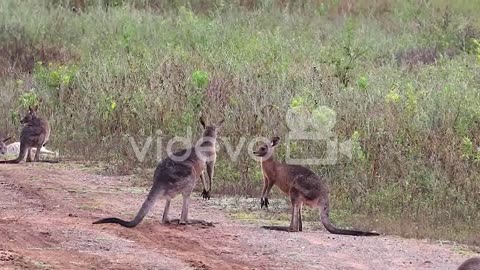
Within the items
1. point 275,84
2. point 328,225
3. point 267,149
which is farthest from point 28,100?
point 328,225

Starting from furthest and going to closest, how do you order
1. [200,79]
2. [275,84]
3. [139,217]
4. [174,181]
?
[275,84], [200,79], [174,181], [139,217]

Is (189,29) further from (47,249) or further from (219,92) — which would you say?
(47,249)

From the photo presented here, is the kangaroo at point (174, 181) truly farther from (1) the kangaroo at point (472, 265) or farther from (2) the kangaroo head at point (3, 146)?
(2) the kangaroo head at point (3, 146)

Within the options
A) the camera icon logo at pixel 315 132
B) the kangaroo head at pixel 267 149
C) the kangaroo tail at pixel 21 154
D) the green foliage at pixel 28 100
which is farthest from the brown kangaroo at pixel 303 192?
the green foliage at pixel 28 100

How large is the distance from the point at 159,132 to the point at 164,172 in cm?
404

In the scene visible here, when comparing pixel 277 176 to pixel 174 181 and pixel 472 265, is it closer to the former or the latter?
pixel 174 181

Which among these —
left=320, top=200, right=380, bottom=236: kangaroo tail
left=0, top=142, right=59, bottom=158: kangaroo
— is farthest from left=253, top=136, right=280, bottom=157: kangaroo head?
left=0, top=142, right=59, bottom=158: kangaroo

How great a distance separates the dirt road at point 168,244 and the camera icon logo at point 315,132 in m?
1.54

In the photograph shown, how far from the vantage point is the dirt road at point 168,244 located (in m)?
7.91

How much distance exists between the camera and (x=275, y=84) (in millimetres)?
14102

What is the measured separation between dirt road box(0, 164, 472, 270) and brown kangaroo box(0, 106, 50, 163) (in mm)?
2185

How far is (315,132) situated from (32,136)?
3305 millimetres

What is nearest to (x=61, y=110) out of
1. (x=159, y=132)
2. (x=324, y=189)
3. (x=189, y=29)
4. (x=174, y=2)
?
(x=159, y=132)

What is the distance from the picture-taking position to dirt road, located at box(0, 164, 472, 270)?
7906 millimetres
